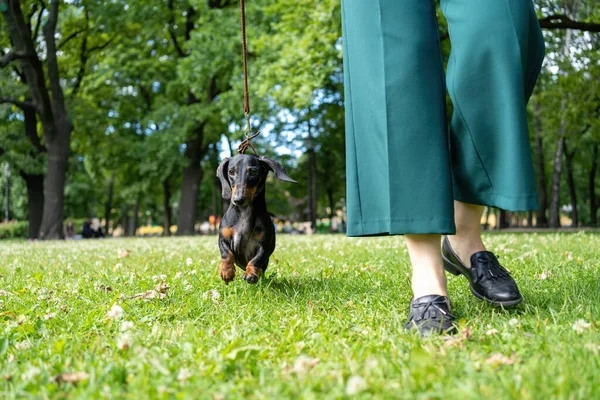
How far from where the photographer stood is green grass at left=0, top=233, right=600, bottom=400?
5.06ft

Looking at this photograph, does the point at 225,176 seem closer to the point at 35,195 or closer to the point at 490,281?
the point at 490,281

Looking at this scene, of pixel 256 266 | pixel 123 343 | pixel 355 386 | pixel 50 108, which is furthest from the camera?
pixel 50 108

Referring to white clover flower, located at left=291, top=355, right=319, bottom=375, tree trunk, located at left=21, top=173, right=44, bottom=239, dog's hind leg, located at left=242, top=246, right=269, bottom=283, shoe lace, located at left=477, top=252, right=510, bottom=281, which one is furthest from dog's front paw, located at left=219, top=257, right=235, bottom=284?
tree trunk, located at left=21, top=173, right=44, bottom=239

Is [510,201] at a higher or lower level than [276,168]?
lower

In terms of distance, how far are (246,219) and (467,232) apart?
148 cm

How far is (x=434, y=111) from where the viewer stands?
2400mm

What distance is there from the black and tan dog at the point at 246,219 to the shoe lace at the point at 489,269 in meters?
1.34

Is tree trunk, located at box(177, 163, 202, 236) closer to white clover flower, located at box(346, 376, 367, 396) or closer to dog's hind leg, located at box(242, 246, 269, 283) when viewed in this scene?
dog's hind leg, located at box(242, 246, 269, 283)

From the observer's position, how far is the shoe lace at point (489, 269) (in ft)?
8.61

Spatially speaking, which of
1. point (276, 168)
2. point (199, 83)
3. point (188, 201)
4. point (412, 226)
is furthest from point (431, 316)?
point (188, 201)

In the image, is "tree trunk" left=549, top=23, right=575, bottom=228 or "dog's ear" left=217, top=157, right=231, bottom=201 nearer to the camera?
"dog's ear" left=217, top=157, right=231, bottom=201

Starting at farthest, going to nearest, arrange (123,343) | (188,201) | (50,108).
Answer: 1. (188,201)
2. (50,108)
3. (123,343)

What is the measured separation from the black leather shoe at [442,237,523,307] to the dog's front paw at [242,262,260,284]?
1.24 m

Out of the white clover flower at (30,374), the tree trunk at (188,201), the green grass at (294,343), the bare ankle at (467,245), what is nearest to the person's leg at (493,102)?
the bare ankle at (467,245)
